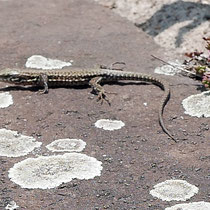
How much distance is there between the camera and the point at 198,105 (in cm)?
662

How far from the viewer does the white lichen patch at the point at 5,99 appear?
6.66 metres

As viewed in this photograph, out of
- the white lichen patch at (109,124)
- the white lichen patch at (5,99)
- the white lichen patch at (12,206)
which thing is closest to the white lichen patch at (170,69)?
the white lichen patch at (109,124)

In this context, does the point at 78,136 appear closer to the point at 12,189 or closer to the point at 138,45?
the point at 12,189

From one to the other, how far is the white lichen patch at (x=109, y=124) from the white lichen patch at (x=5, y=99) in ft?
3.51

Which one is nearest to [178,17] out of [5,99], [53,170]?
[5,99]

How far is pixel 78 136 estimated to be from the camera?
236 inches

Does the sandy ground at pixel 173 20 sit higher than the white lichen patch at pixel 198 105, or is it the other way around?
the sandy ground at pixel 173 20

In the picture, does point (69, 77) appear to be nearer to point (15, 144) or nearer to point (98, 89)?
point (98, 89)

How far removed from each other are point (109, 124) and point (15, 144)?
1001 millimetres

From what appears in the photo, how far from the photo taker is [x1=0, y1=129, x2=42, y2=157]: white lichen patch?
5.66 metres

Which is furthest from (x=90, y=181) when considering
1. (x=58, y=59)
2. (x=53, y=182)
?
(x=58, y=59)

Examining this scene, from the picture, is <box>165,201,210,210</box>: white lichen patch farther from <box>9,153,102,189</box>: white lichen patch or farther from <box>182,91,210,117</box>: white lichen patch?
<box>182,91,210,117</box>: white lichen patch

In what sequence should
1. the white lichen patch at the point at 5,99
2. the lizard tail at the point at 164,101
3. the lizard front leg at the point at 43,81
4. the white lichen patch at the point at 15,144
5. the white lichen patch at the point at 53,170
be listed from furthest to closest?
the lizard front leg at the point at 43,81
the white lichen patch at the point at 5,99
the lizard tail at the point at 164,101
the white lichen patch at the point at 15,144
the white lichen patch at the point at 53,170

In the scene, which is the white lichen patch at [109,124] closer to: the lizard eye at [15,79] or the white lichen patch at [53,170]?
the white lichen patch at [53,170]
